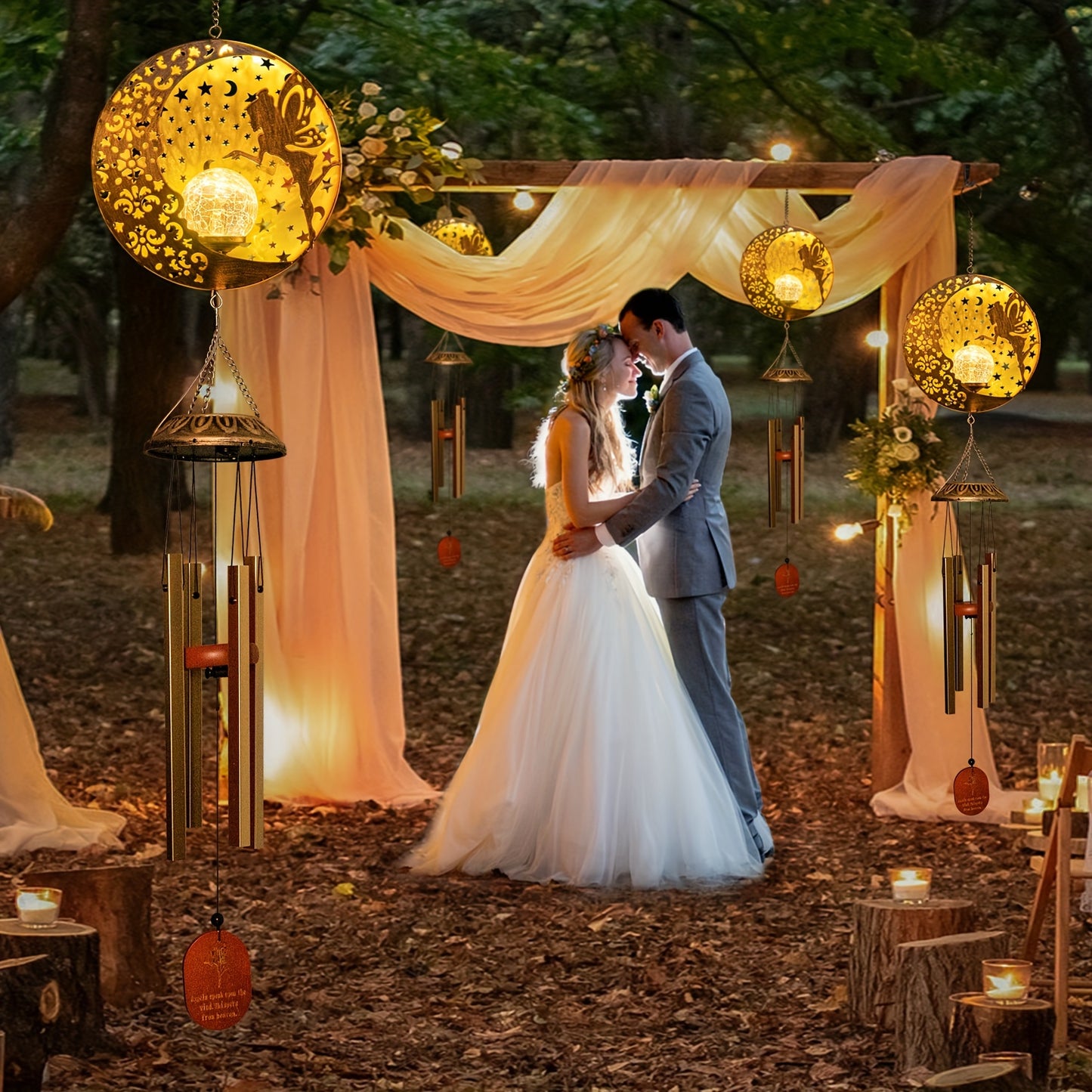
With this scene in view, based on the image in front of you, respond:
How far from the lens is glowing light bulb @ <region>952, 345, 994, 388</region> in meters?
6.12

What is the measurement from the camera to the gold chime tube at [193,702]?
3.67 metres

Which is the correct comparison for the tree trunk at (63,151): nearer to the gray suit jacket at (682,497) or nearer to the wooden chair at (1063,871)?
the gray suit jacket at (682,497)

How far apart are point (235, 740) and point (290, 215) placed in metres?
1.24

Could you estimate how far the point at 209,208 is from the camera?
3746 mm

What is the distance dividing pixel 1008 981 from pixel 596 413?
2957mm

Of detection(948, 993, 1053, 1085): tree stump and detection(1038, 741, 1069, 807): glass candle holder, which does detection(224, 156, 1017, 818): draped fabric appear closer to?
detection(1038, 741, 1069, 807): glass candle holder

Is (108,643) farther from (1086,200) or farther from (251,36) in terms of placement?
(1086,200)

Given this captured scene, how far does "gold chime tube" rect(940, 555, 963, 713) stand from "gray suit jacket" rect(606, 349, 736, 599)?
36.9 inches

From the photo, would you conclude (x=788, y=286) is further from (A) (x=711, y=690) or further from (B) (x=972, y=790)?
(B) (x=972, y=790)

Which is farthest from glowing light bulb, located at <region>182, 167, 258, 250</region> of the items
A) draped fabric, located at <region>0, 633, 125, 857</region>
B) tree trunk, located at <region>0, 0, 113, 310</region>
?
tree trunk, located at <region>0, 0, 113, 310</region>

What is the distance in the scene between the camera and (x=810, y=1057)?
4348 mm

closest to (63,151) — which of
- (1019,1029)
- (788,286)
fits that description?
(788,286)

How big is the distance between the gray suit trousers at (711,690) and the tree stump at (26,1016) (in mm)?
3061

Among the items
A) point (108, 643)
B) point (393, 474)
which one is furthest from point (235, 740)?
point (393, 474)
